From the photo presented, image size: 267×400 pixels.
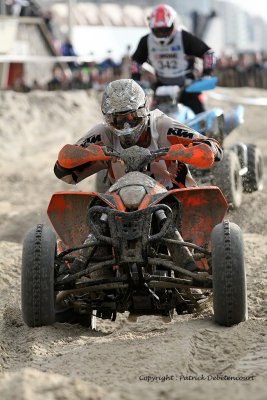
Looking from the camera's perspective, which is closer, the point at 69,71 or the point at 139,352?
the point at 139,352

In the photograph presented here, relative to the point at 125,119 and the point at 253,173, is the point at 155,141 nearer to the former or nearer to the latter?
the point at 125,119

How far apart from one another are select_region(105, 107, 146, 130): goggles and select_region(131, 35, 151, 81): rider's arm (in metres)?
4.43

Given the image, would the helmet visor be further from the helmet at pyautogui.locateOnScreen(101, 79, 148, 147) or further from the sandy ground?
the sandy ground

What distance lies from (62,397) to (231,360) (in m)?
1.27

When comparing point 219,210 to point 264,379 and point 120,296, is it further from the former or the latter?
point 264,379

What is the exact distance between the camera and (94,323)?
5.51m

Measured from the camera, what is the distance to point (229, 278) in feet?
14.5

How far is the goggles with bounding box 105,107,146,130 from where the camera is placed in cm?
509

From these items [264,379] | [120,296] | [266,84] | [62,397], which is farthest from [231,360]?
[266,84]

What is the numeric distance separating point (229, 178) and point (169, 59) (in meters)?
1.85

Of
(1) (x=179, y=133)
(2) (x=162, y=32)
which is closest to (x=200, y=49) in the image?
(2) (x=162, y=32)

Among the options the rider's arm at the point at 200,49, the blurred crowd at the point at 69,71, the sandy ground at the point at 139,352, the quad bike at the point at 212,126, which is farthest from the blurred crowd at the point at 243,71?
the sandy ground at the point at 139,352
